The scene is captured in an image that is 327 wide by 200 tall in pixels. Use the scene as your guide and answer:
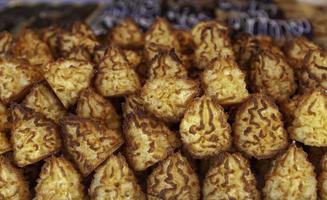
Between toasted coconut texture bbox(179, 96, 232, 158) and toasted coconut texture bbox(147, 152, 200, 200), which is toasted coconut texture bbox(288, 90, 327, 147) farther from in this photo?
toasted coconut texture bbox(147, 152, 200, 200)

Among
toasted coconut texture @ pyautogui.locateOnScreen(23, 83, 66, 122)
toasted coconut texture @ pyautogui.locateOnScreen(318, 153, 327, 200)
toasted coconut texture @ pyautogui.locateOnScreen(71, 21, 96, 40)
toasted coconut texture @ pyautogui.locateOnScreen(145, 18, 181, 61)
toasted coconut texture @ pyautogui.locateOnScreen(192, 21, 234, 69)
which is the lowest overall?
toasted coconut texture @ pyautogui.locateOnScreen(318, 153, 327, 200)

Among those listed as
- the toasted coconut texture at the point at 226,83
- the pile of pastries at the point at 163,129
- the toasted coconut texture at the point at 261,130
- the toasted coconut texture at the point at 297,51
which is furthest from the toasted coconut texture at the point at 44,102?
the toasted coconut texture at the point at 297,51

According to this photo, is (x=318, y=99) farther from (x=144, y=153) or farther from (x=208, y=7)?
(x=208, y=7)

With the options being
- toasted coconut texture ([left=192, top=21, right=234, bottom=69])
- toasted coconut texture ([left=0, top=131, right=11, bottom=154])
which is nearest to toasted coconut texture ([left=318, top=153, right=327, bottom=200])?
toasted coconut texture ([left=192, top=21, right=234, bottom=69])

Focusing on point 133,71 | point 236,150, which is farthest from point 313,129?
point 133,71

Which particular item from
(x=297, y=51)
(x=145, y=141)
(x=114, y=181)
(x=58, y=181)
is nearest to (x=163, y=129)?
(x=145, y=141)

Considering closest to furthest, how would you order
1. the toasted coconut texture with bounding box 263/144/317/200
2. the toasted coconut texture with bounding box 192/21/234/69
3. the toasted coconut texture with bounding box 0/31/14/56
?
the toasted coconut texture with bounding box 263/144/317/200 → the toasted coconut texture with bounding box 192/21/234/69 → the toasted coconut texture with bounding box 0/31/14/56

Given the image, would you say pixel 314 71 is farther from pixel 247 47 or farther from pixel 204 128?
pixel 204 128
